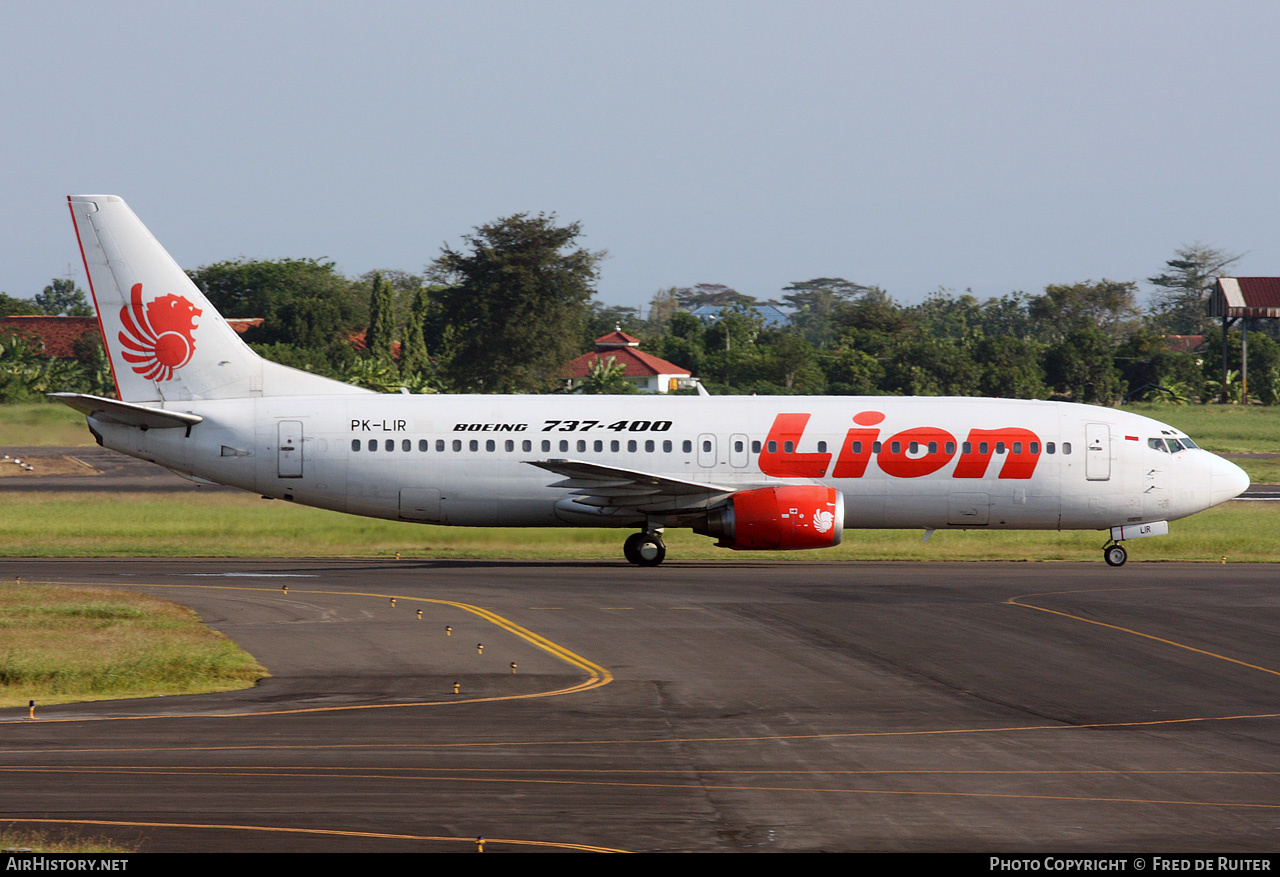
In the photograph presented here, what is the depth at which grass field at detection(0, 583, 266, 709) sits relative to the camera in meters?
19.2

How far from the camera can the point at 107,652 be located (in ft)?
70.1

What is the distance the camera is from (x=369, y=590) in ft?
98.5

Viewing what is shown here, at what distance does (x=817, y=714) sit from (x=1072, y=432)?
20970mm

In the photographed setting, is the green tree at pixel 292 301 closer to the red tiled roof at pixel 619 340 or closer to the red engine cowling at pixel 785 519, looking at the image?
the red tiled roof at pixel 619 340

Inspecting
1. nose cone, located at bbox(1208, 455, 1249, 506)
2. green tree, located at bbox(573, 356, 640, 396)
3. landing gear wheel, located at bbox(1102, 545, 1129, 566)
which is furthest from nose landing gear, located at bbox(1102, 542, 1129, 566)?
green tree, located at bbox(573, 356, 640, 396)

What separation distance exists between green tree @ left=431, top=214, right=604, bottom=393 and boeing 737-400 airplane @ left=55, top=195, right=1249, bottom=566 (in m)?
66.1

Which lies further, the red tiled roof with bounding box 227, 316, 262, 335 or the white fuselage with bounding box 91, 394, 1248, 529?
the red tiled roof with bounding box 227, 316, 262, 335

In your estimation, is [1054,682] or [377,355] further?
A: [377,355]

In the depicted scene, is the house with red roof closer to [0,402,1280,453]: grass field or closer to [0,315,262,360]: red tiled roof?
[0,315,262,360]: red tiled roof

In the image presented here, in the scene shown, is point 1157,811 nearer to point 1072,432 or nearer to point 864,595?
point 864,595

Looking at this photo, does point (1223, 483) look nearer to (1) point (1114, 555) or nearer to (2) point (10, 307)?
(1) point (1114, 555)

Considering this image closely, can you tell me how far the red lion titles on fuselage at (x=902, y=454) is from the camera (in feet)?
117

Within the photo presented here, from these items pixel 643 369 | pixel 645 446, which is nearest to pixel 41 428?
pixel 645 446
